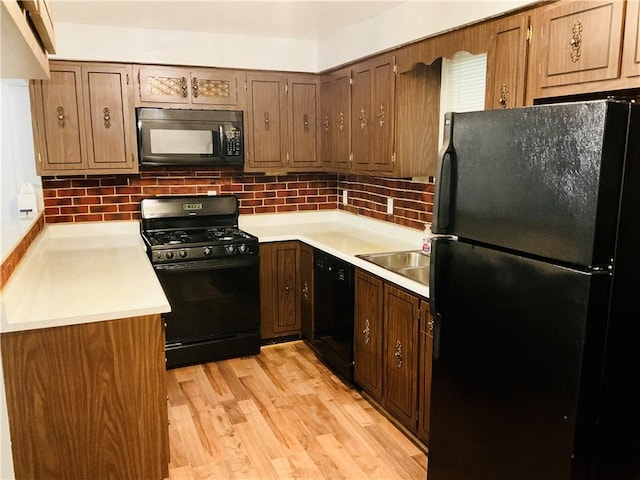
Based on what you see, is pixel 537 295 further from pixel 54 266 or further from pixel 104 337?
pixel 54 266

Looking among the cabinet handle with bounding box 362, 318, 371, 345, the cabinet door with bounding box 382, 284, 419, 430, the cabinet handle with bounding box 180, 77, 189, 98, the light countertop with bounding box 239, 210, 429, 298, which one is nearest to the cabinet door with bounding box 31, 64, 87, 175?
the cabinet handle with bounding box 180, 77, 189, 98

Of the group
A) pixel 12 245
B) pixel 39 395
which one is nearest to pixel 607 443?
pixel 39 395

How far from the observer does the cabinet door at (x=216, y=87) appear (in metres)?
3.81

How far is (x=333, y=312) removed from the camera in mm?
3518

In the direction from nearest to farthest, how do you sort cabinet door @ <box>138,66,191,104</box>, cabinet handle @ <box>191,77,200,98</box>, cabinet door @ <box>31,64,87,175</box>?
cabinet door @ <box>31,64,87,175</box>, cabinet door @ <box>138,66,191,104</box>, cabinet handle @ <box>191,77,200,98</box>

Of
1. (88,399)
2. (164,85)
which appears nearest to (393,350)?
(88,399)

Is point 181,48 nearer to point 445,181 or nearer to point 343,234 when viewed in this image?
point 343,234

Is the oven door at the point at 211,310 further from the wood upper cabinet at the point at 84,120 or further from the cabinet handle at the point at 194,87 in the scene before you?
the cabinet handle at the point at 194,87

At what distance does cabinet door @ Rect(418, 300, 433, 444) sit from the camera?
2.52 metres

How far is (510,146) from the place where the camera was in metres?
1.60

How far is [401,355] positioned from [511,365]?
112cm

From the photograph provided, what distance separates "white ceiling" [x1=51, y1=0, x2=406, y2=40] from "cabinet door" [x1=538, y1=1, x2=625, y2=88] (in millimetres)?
1203

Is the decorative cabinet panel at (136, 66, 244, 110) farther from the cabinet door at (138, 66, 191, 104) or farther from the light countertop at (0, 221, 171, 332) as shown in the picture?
the light countertop at (0, 221, 171, 332)

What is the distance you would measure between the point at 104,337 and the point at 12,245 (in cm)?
69
